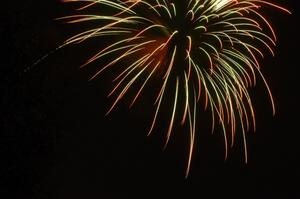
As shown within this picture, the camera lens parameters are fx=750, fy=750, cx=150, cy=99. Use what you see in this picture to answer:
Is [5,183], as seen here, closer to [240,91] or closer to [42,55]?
[42,55]

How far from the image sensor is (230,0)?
14961mm

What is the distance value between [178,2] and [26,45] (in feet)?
10.9

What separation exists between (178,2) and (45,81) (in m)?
3.21

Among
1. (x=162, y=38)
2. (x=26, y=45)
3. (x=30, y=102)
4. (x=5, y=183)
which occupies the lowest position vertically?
(x=5, y=183)

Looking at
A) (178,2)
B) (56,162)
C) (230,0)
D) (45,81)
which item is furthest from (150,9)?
(56,162)

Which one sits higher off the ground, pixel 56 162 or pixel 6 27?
pixel 6 27

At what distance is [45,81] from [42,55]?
0.53 meters

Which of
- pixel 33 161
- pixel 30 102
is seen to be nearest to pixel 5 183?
pixel 33 161

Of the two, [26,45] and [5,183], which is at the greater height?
[26,45]

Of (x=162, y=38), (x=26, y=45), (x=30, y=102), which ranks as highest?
(x=162, y=38)

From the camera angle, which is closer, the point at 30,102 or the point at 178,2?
the point at 30,102

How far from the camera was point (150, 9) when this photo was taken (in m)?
15.6

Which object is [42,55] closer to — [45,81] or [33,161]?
[45,81]

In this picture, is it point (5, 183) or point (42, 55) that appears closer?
point (5, 183)
